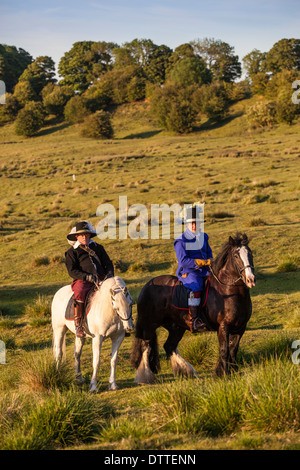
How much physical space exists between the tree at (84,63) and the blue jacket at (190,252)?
107716 millimetres

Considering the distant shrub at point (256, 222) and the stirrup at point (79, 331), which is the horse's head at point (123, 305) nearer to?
the stirrup at point (79, 331)

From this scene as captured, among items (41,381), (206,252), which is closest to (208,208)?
(206,252)

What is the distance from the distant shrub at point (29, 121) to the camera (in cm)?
8400

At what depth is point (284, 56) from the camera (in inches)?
3868

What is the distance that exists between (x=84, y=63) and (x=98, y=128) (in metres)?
49.4

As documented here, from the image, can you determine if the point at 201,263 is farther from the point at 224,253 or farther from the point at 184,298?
the point at 184,298

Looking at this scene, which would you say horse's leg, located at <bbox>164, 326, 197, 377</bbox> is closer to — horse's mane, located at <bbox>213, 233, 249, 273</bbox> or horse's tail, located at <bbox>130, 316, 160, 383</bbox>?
horse's tail, located at <bbox>130, 316, 160, 383</bbox>

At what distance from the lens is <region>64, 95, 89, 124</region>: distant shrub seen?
3420 inches

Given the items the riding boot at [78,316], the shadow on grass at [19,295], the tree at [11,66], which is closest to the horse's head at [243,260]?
the riding boot at [78,316]

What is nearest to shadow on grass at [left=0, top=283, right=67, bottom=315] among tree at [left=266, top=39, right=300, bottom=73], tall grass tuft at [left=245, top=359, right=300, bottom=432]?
tall grass tuft at [left=245, top=359, right=300, bottom=432]

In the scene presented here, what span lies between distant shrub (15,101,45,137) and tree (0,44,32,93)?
33981mm

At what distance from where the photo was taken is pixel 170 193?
36.0m

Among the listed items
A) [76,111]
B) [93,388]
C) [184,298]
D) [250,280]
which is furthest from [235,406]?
[76,111]

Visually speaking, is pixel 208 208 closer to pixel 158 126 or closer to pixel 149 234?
pixel 149 234
